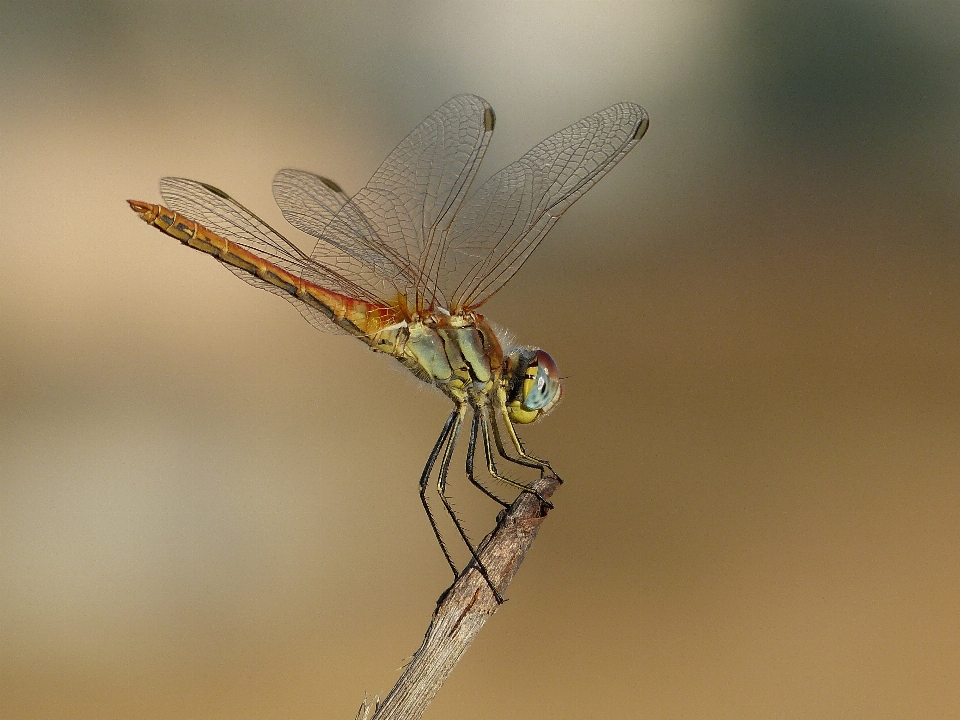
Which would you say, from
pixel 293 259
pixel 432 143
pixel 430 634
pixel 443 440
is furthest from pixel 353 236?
pixel 430 634

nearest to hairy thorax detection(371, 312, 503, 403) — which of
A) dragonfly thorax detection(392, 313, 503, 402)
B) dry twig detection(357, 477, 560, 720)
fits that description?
dragonfly thorax detection(392, 313, 503, 402)

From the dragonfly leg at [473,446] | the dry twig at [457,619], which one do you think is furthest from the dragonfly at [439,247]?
the dry twig at [457,619]

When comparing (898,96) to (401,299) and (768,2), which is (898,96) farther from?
(401,299)

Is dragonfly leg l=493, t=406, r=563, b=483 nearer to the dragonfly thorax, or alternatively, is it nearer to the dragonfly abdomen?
the dragonfly thorax

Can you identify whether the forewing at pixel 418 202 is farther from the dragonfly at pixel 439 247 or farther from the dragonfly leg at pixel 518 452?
the dragonfly leg at pixel 518 452

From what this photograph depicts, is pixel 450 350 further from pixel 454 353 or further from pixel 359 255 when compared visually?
pixel 359 255

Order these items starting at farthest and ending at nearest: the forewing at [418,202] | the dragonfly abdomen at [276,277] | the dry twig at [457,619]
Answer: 1. the forewing at [418,202]
2. the dragonfly abdomen at [276,277]
3. the dry twig at [457,619]
